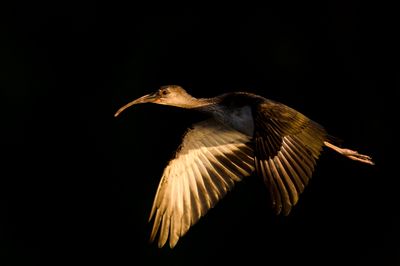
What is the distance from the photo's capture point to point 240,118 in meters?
7.41

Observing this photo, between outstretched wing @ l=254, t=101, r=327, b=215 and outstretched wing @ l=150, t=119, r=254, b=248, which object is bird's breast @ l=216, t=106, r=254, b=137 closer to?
outstretched wing @ l=150, t=119, r=254, b=248

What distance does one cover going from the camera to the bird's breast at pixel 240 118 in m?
7.36

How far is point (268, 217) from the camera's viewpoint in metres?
10.8

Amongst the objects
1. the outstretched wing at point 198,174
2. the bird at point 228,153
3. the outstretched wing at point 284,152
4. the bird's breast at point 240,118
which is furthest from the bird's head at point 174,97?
the outstretched wing at point 284,152

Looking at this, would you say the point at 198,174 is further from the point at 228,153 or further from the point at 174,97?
the point at 174,97

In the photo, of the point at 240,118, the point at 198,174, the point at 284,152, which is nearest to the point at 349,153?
the point at 240,118

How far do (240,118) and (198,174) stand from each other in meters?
0.87

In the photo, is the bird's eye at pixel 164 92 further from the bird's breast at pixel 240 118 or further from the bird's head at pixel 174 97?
the bird's breast at pixel 240 118

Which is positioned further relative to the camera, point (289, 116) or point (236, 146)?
point (236, 146)

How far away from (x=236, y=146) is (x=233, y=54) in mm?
3604

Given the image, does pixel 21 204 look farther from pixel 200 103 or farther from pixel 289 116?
pixel 289 116

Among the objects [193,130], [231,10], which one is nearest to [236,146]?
[193,130]

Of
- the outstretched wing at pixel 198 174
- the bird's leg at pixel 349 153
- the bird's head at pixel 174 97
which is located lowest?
the outstretched wing at pixel 198 174

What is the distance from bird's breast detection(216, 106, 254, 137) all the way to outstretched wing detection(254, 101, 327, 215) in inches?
19.6
